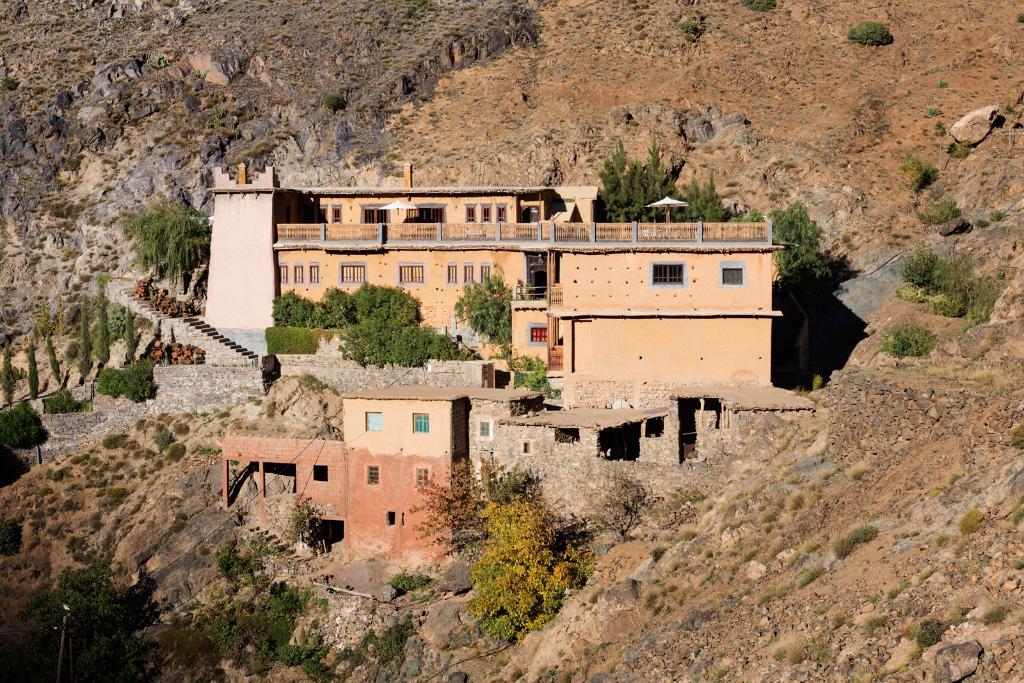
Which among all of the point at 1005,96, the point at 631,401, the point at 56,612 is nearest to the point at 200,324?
the point at 56,612

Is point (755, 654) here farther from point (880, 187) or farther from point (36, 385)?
point (880, 187)

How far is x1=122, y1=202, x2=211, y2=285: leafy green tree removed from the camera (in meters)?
59.1

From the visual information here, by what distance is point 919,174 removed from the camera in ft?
237

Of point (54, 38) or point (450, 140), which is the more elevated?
point (54, 38)

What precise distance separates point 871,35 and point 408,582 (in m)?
63.7

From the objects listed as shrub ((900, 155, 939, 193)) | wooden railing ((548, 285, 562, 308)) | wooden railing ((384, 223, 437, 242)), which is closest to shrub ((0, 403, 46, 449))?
wooden railing ((384, 223, 437, 242))

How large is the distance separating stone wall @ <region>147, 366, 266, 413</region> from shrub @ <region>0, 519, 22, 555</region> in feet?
23.5

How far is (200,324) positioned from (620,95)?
39.7 m

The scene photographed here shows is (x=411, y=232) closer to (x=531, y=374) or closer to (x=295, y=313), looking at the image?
(x=295, y=313)

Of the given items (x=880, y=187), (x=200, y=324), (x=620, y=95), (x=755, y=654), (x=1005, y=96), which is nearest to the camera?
(x=755, y=654)

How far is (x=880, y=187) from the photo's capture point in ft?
240

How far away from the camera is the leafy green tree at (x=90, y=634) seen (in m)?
43.8

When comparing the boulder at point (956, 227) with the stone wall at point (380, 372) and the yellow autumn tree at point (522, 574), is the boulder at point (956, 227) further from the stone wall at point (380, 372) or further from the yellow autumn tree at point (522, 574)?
the yellow autumn tree at point (522, 574)

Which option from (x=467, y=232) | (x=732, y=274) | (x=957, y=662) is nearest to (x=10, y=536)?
(x=467, y=232)
